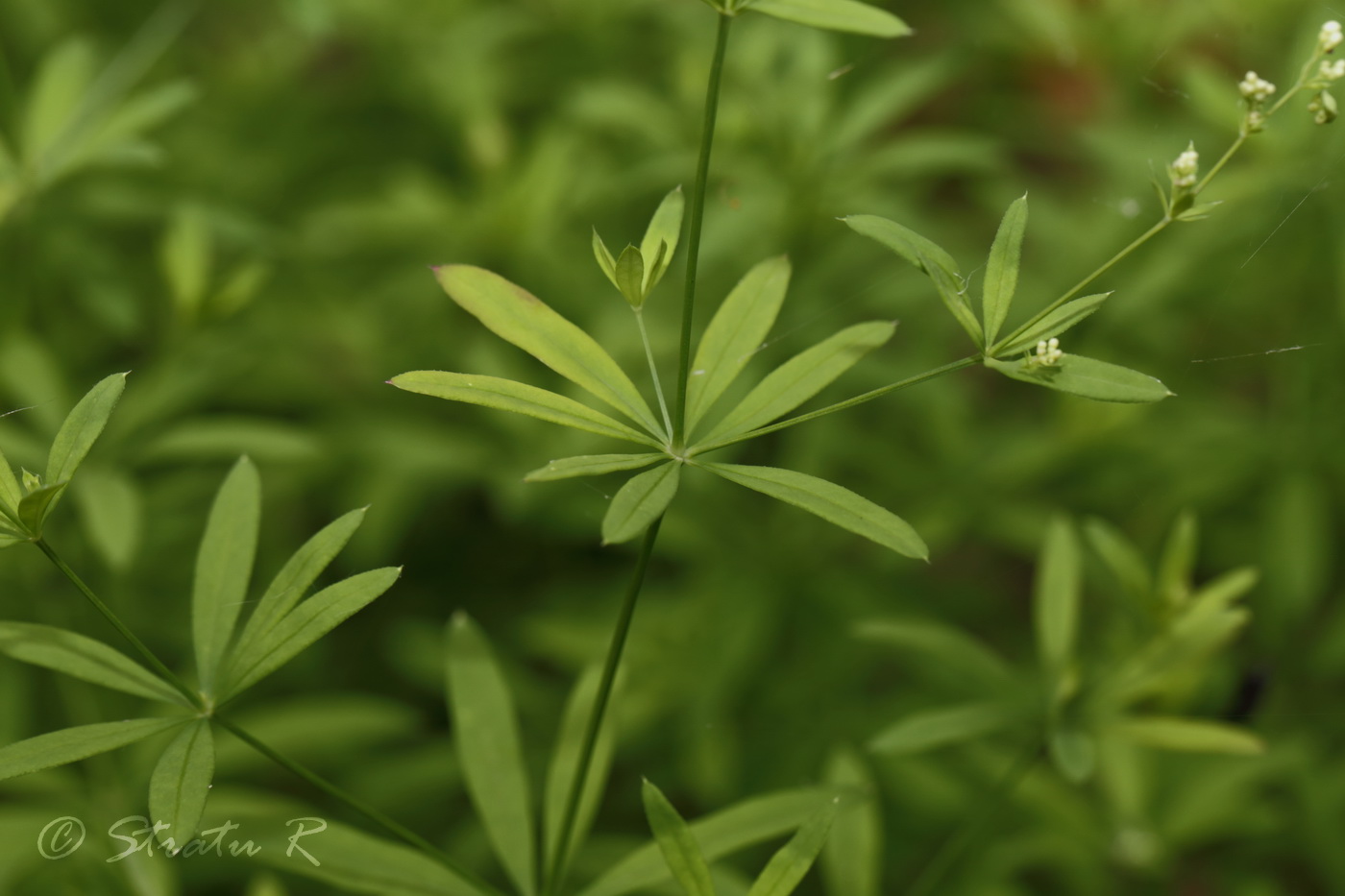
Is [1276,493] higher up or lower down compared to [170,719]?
higher up

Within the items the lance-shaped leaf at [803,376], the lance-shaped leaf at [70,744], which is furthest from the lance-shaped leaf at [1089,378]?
the lance-shaped leaf at [70,744]

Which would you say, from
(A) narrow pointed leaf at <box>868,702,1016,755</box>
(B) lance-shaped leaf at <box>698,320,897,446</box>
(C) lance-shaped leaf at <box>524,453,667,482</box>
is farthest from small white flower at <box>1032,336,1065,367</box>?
(A) narrow pointed leaf at <box>868,702,1016,755</box>

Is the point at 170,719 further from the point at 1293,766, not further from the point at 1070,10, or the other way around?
the point at 1070,10

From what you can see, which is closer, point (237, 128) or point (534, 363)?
point (534, 363)

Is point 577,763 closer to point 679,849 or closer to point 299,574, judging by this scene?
point 679,849

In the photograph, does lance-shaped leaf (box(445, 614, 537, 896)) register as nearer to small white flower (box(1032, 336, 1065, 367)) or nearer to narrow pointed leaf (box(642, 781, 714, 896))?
narrow pointed leaf (box(642, 781, 714, 896))

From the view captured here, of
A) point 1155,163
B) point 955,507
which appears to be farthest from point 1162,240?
point 955,507
